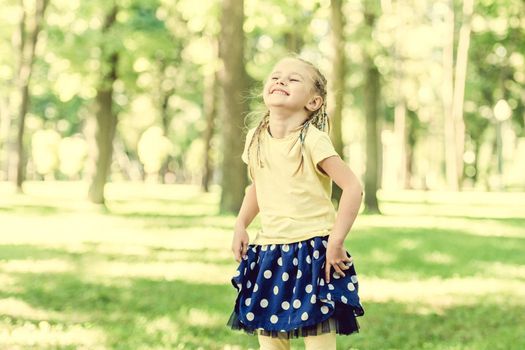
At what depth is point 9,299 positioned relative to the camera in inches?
303

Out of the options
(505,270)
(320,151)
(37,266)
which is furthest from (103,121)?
(320,151)

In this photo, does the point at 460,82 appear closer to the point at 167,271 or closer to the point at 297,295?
the point at 167,271

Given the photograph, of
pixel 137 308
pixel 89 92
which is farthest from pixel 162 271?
pixel 89 92

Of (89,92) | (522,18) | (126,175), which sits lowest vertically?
(126,175)

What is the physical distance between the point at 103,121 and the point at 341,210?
20376mm

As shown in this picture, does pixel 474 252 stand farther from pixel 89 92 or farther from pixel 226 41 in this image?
pixel 89 92

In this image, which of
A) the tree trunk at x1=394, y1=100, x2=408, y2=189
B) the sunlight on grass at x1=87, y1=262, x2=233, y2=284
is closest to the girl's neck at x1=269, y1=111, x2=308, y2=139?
the sunlight on grass at x1=87, y1=262, x2=233, y2=284

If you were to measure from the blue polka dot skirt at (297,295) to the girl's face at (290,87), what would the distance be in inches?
24.1

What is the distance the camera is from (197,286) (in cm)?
885

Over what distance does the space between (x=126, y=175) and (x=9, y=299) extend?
240 feet

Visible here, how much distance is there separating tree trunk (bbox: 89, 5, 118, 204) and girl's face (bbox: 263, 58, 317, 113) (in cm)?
1964

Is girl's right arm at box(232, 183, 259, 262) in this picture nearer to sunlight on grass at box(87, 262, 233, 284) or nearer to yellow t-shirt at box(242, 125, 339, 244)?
yellow t-shirt at box(242, 125, 339, 244)

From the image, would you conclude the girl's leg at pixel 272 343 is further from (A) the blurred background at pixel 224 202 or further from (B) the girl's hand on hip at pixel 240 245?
(A) the blurred background at pixel 224 202

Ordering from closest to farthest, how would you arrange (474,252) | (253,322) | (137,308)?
(253,322)
(137,308)
(474,252)
